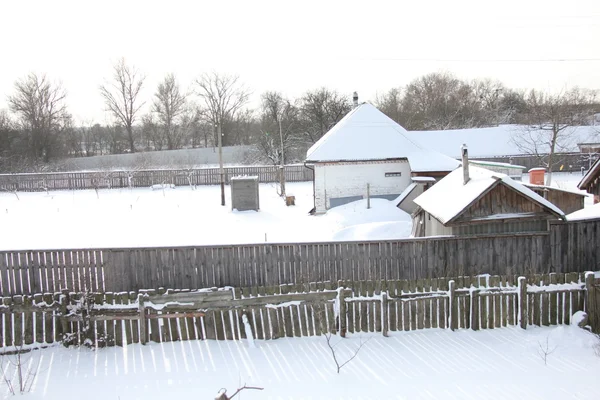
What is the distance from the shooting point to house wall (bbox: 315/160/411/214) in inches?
848

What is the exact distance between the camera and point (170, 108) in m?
64.9

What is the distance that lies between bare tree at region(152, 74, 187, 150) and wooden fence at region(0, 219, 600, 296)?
56.0 m

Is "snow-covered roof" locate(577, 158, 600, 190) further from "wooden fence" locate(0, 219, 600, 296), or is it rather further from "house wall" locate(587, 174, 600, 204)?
"wooden fence" locate(0, 219, 600, 296)

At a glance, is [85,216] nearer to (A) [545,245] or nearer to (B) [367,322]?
(B) [367,322]

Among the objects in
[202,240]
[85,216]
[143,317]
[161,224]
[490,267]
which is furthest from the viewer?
[85,216]

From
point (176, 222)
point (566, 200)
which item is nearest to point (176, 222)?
point (176, 222)

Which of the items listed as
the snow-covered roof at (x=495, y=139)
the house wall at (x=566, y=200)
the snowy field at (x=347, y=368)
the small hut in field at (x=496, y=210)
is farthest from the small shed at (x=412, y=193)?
the snow-covered roof at (x=495, y=139)

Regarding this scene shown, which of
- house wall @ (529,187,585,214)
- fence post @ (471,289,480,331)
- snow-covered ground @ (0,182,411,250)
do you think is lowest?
fence post @ (471,289,480,331)

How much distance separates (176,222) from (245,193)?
3481 millimetres

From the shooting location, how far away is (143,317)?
8.00 meters

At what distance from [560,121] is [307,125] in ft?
89.5

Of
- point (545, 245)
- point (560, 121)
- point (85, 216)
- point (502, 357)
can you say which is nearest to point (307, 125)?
point (560, 121)

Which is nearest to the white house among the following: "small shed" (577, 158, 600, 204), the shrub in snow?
"small shed" (577, 158, 600, 204)

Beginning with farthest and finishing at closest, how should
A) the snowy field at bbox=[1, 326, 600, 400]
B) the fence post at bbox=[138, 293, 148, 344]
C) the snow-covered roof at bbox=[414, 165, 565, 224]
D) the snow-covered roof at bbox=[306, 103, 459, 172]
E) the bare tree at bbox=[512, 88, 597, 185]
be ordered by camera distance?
the bare tree at bbox=[512, 88, 597, 185], the snow-covered roof at bbox=[306, 103, 459, 172], the snow-covered roof at bbox=[414, 165, 565, 224], the fence post at bbox=[138, 293, 148, 344], the snowy field at bbox=[1, 326, 600, 400]
